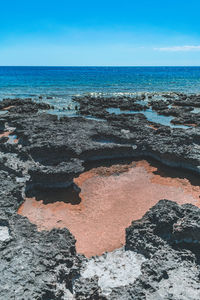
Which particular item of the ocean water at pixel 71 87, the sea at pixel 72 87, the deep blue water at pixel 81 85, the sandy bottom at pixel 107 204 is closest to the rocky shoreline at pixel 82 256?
the sandy bottom at pixel 107 204

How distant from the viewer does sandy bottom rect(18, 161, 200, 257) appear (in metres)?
11.5

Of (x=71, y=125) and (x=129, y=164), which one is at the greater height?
(x=71, y=125)

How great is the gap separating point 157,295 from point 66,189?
8802 millimetres

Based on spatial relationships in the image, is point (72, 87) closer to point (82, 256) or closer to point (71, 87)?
point (71, 87)

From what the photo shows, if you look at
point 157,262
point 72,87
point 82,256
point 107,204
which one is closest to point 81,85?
point 72,87

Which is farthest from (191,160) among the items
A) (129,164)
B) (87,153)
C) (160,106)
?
(160,106)

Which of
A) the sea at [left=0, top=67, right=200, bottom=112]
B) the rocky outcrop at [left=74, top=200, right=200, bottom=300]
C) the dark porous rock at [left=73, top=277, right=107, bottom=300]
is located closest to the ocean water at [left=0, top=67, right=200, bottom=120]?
Answer: the sea at [left=0, top=67, right=200, bottom=112]

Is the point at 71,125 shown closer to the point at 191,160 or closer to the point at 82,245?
the point at 191,160

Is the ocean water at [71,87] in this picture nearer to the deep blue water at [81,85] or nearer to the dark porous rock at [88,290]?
the deep blue water at [81,85]

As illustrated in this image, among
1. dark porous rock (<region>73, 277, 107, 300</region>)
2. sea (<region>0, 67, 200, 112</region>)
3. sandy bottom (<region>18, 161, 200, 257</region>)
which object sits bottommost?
sandy bottom (<region>18, 161, 200, 257</region>)

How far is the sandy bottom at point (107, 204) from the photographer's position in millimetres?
11469

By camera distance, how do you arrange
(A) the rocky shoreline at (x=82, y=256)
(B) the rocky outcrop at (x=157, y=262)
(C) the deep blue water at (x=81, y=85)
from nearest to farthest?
1. (A) the rocky shoreline at (x=82, y=256)
2. (B) the rocky outcrop at (x=157, y=262)
3. (C) the deep blue water at (x=81, y=85)

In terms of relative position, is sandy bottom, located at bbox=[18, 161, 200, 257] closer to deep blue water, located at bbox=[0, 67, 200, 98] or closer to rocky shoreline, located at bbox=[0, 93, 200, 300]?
rocky shoreline, located at bbox=[0, 93, 200, 300]

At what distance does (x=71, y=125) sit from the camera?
2519 centimetres
